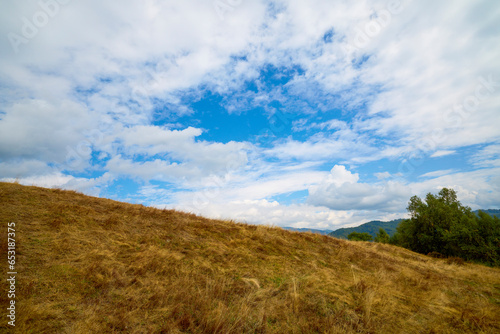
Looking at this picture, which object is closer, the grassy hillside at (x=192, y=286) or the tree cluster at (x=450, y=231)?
the grassy hillside at (x=192, y=286)

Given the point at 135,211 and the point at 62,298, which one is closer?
the point at 62,298

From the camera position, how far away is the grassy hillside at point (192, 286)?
17.1 ft

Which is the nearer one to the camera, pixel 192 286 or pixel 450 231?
pixel 192 286

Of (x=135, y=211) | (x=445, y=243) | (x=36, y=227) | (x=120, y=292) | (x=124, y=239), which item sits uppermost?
(x=135, y=211)

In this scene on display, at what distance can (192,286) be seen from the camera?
684 cm

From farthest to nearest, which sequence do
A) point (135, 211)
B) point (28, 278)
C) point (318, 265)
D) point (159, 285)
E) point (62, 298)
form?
point (135, 211) → point (318, 265) → point (159, 285) → point (28, 278) → point (62, 298)

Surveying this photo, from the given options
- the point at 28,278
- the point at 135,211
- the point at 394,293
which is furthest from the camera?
the point at 135,211

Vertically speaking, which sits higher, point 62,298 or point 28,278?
point 28,278

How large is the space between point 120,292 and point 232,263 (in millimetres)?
4175

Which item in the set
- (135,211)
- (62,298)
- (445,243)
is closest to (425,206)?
(445,243)

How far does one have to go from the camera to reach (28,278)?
572 centimetres

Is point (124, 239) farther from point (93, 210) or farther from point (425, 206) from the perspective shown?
point (425, 206)

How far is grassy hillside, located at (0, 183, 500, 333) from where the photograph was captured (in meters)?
5.20

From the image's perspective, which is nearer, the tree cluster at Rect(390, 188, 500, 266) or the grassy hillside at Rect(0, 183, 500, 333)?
the grassy hillside at Rect(0, 183, 500, 333)
